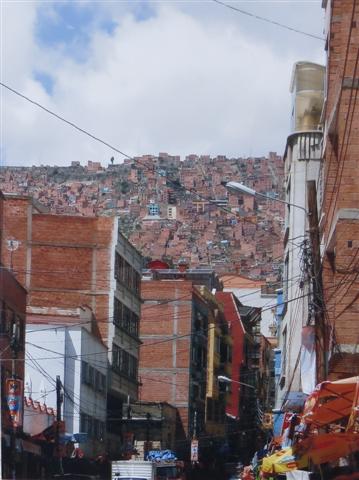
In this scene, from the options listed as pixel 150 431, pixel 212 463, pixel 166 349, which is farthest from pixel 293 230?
pixel 212 463

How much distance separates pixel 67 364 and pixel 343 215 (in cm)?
3515

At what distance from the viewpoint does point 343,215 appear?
110 ft

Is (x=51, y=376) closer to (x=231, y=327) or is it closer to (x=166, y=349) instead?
(x=166, y=349)

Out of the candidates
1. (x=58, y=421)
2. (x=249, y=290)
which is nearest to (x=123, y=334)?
(x=58, y=421)

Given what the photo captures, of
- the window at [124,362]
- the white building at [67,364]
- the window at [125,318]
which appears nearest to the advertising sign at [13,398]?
the white building at [67,364]

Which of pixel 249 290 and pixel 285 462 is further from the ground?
pixel 249 290

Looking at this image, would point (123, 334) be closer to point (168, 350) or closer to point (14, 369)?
point (168, 350)

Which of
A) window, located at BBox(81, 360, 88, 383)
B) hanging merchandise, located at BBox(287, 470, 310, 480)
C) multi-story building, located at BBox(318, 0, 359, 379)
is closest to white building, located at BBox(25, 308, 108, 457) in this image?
window, located at BBox(81, 360, 88, 383)

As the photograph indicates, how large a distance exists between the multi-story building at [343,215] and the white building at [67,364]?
31.0m

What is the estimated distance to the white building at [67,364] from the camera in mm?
65625

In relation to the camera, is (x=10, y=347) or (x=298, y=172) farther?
(x=298, y=172)

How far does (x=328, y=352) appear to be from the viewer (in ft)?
112

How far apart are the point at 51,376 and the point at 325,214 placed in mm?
30077

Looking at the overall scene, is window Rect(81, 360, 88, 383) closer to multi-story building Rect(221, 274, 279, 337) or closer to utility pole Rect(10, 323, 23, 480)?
utility pole Rect(10, 323, 23, 480)
